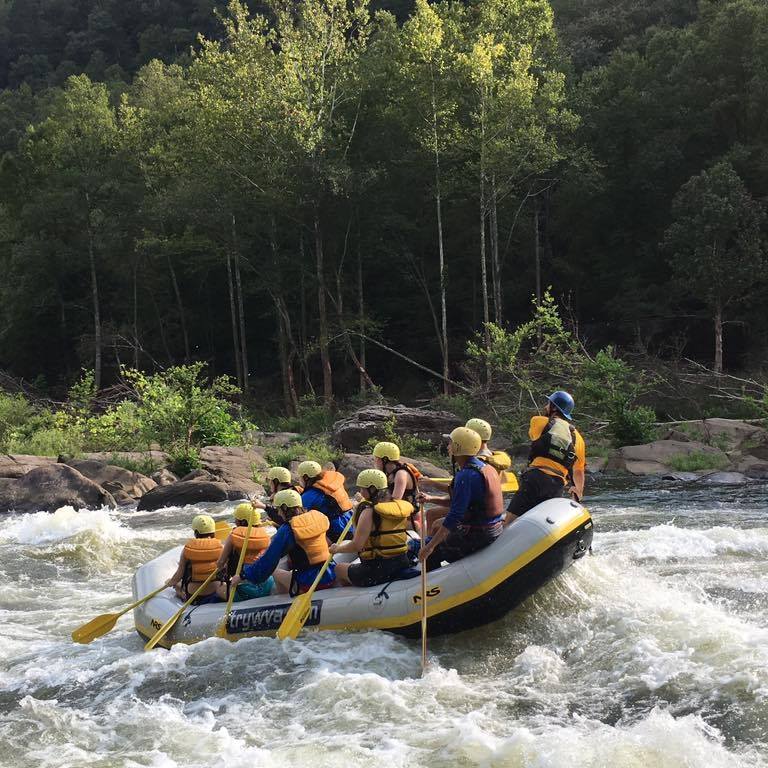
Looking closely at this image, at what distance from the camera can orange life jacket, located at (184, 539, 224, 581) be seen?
7.62 meters

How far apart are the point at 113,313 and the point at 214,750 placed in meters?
33.5

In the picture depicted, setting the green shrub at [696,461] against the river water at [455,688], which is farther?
the green shrub at [696,461]

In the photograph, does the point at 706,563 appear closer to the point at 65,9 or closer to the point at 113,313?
the point at 113,313

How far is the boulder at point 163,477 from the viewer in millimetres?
15656

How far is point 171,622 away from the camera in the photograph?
7258mm

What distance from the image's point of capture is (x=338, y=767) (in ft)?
16.8

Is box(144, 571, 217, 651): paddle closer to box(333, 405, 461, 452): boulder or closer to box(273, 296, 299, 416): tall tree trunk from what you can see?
box(333, 405, 461, 452): boulder

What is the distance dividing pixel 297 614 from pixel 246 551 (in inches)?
30.8

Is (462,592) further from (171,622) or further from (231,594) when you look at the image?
(171,622)

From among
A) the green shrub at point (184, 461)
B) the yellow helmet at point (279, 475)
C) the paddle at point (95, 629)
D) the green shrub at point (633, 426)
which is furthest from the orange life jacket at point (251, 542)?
the green shrub at point (633, 426)

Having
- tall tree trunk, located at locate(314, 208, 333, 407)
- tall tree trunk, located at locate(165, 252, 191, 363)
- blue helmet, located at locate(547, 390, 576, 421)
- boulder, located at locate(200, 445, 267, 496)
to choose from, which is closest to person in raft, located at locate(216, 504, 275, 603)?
blue helmet, located at locate(547, 390, 576, 421)

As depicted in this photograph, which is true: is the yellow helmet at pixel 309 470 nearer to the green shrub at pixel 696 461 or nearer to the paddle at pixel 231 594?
the paddle at pixel 231 594

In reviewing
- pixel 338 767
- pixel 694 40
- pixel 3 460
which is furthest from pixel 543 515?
pixel 694 40

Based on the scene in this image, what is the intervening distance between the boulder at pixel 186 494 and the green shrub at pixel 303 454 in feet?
5.04
